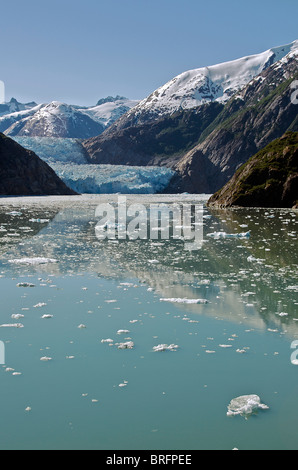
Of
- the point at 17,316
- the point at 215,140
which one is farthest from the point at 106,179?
the point at 17,316

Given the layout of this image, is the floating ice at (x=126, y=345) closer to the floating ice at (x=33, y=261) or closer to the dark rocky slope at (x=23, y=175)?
the floating ice at (x=33, y=261)

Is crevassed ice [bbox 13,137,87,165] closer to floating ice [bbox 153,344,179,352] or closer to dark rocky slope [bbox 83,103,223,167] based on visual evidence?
dark rocky slope [bbox 83,103,223,167]

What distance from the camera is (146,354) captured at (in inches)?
262

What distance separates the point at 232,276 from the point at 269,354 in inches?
217

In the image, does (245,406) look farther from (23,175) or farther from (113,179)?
(113,179)

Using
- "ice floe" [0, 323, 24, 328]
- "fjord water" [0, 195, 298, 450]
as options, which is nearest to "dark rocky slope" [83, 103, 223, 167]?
"fjord water" [0, 195, 298, 450]

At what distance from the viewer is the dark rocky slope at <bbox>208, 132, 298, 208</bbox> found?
135 feet

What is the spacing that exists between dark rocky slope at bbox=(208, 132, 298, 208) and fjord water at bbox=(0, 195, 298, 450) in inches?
1138

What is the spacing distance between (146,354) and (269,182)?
38061 mm

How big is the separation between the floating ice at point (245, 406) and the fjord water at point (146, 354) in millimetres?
86

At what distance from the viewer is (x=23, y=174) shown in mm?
84250

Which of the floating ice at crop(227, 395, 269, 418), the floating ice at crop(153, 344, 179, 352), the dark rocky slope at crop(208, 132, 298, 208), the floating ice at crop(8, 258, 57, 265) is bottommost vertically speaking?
the floating ice at crop(227, 395, 269, 418)

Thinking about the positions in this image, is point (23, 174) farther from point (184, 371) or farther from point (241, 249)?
point (184, 371)
